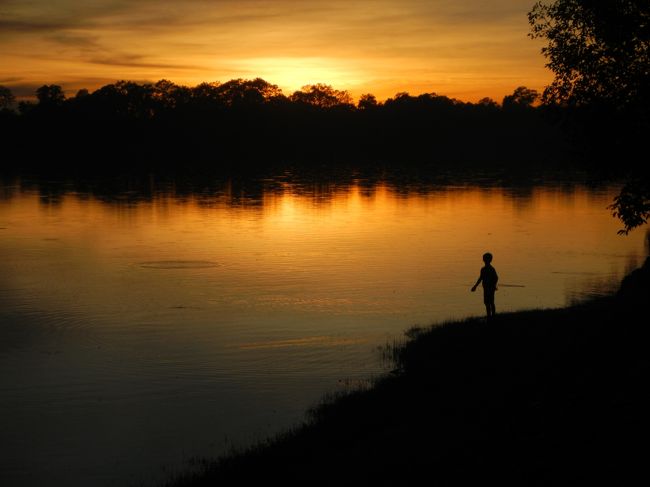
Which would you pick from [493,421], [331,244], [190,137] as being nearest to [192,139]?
[190,137]

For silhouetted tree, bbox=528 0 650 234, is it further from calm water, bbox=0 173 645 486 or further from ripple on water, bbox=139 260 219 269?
ripple on water, bbox=139 260 219 269

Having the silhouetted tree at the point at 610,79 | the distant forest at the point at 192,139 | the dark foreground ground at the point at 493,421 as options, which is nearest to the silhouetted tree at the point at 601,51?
the silhouetted tree at the point at 610,79

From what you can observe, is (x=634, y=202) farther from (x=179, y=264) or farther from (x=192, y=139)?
(x=192, y=139)

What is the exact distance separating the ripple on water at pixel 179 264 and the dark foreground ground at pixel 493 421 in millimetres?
17024

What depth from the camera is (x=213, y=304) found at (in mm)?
27750

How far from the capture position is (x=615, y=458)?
10.1 m

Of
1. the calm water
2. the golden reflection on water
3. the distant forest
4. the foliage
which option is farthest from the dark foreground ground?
the distant forest

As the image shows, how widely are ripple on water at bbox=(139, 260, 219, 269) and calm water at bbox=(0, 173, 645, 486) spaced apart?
98mm

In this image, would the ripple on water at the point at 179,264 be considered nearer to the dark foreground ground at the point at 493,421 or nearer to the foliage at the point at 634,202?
the foliage at the point at 634,202

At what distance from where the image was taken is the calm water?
16.2 meters

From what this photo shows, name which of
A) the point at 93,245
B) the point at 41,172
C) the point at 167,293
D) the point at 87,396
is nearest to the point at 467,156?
the point at 41,172

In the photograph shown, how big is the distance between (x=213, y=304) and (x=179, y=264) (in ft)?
28.7

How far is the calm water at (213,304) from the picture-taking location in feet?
53.2

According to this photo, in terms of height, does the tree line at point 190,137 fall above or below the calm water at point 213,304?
above
